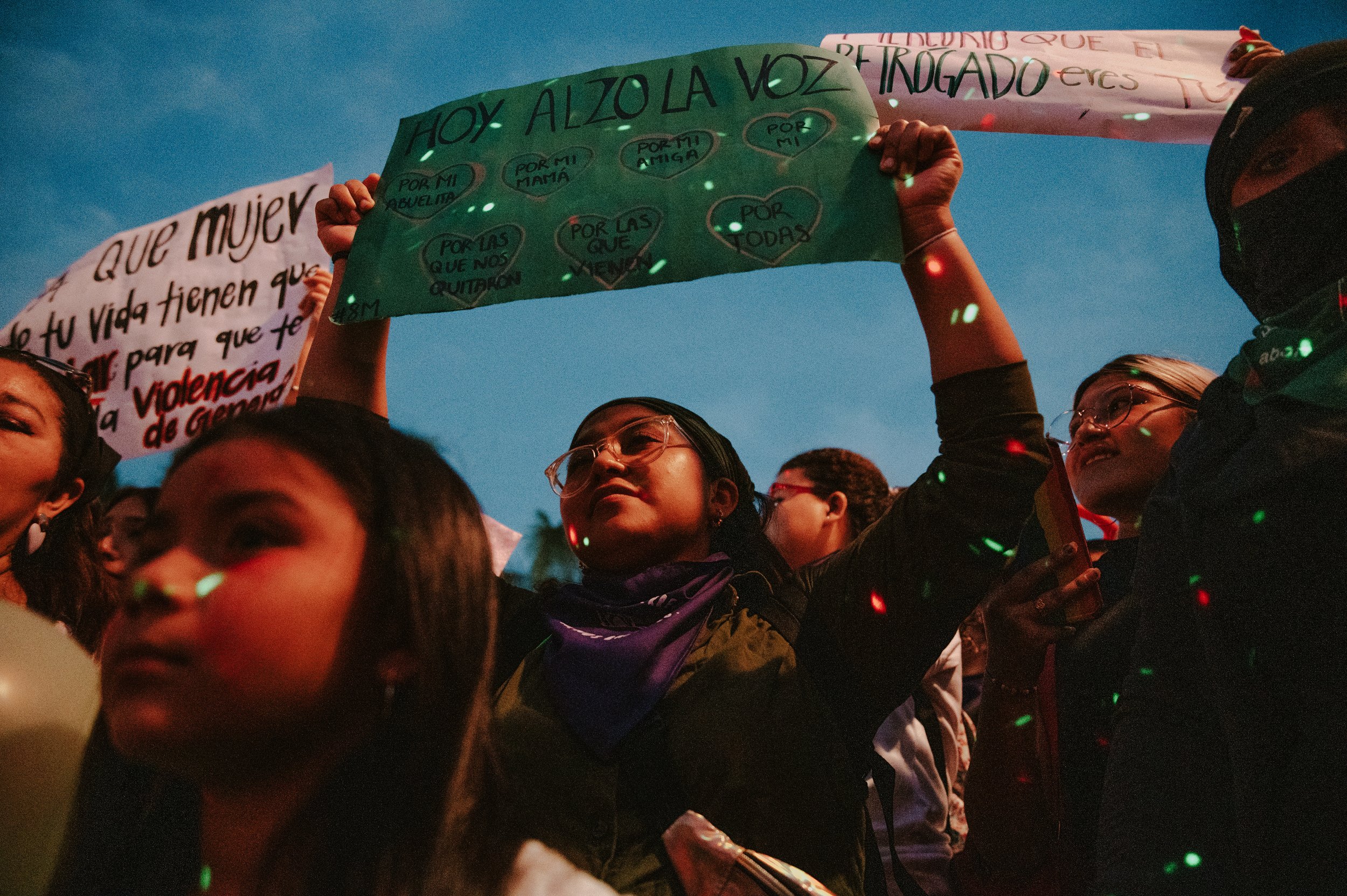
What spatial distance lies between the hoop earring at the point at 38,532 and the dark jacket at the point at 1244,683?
263 cm

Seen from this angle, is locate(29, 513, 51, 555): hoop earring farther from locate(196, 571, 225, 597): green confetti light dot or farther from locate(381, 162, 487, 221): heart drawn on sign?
locate(196, 571, 225, 597): green confetti light dot

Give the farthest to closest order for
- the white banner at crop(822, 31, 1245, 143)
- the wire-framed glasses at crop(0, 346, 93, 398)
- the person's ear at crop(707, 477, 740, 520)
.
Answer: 1. the white banner at crop(822, 31, 1245, 143)
2. the wire-framed glasses at crop(0, 346, 93, 398)
3. the person's ear at crop(707, 477, 740, 520)

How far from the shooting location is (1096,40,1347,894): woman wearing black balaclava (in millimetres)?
1396

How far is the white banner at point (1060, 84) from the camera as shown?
329 cm

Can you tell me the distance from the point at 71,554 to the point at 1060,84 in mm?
3514

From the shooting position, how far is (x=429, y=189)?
8.02 ft

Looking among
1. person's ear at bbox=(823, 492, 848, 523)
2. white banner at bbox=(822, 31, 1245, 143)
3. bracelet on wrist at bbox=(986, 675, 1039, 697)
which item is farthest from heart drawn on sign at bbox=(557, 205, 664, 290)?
person's ear at bbox=(823, 492, 848, 523)

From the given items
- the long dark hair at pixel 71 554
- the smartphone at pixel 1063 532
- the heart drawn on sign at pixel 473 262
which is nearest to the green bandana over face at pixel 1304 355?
the smartphone at pixel 1063 532

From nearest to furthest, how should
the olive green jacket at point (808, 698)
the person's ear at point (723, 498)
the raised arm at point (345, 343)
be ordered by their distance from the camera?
the olive green jacket at point (808, 698) → the raised arm at point (345, 343) → the person's ear at point (723, 498)

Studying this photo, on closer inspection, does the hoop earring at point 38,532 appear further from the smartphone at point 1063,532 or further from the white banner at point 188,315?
the smartphone at point 1063,532

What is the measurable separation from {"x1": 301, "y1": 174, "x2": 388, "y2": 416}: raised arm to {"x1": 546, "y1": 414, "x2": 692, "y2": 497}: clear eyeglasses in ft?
1.67

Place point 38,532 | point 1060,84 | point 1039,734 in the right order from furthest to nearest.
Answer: point 1060,84 → point 38,532 → point 1039,734

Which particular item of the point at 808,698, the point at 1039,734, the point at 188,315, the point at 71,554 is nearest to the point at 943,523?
the point at 808,698

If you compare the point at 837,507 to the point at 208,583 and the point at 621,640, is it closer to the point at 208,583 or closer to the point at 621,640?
the point at 621,640
